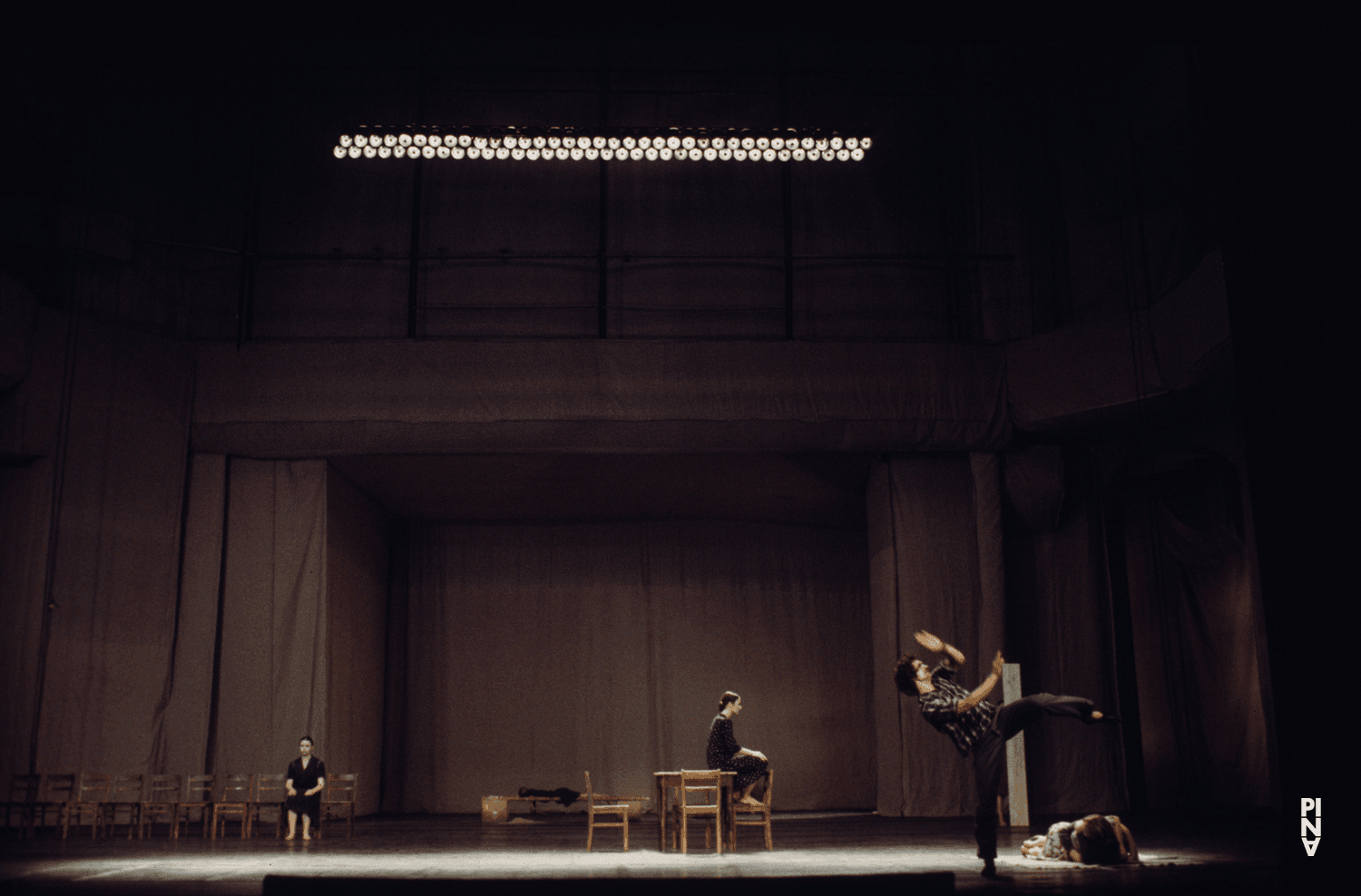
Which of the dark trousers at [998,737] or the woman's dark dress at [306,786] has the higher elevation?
the dark trousers at [998,737]

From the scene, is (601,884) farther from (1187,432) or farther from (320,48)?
(320,48)

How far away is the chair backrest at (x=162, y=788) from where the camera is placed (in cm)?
885

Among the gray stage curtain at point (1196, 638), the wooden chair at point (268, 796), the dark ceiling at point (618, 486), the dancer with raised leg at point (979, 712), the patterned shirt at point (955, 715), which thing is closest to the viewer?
the dancer with raised leg at point (979, 712)

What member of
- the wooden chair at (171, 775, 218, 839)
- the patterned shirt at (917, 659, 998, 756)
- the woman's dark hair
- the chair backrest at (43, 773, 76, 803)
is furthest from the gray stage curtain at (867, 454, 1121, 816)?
the chair backrest at (43, 773, 76, 803)

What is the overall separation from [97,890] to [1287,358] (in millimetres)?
4778

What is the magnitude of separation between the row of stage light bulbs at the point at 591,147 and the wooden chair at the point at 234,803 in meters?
5.31

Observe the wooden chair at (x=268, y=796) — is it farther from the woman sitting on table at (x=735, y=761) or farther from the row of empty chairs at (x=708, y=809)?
the woman sitting on table at (x=735, y=761)

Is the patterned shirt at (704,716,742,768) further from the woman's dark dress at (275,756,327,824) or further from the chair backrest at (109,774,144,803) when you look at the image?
the chair backrest at (109,774,144,803)

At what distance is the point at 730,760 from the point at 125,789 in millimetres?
5157

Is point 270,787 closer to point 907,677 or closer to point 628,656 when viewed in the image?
point 628,656

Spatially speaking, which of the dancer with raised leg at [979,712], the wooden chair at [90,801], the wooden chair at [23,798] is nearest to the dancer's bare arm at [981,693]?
the dancer with raised leg at [979,712]

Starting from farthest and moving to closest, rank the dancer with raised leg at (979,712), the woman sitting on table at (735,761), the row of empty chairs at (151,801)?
the row of empty chairs at (151,801), the woman sitting on table at (735,761), the dancer with raised leg at (979,712)

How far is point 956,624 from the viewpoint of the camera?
32.6 feet

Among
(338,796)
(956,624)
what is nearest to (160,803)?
(338,796)
